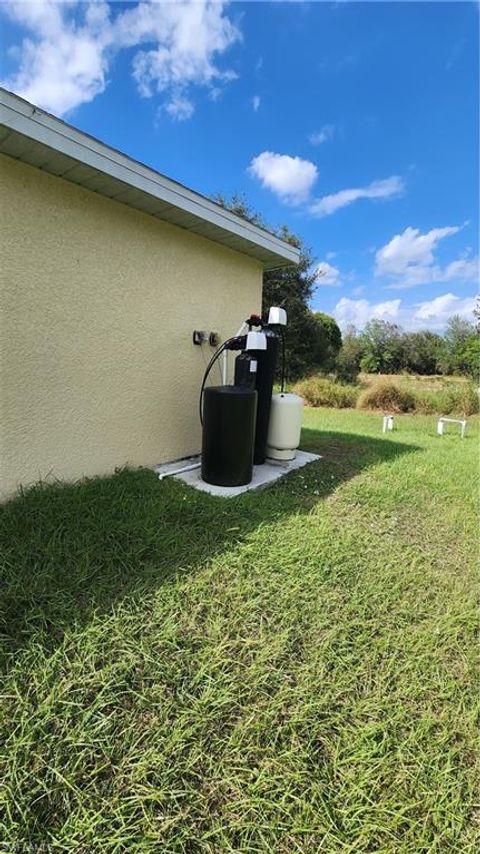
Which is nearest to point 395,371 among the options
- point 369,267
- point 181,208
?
point 369,267

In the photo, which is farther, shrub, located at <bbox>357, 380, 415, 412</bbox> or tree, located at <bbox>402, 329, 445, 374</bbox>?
tree, located at <bbox>402, 329, 445, 374</bbox>

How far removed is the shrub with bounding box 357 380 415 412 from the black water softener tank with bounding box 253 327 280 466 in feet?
24.7

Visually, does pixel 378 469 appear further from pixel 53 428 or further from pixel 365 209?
pixel 365 209

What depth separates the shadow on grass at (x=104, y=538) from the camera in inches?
72.8

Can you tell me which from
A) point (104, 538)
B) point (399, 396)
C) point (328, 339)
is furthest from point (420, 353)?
point (104, 538)

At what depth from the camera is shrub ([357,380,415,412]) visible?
10922 millimetres

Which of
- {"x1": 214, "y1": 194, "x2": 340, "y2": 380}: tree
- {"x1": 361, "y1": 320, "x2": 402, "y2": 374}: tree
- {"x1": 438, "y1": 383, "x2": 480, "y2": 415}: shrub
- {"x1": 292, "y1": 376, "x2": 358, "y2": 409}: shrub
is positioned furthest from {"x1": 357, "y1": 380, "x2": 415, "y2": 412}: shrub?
{"x1": 361, "y1": 320, "x2": 402, "y2": 374}: tree

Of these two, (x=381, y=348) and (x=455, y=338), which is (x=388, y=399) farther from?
(x=455, y=338)

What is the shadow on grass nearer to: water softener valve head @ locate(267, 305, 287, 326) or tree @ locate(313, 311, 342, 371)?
water softener valve head @ locate(267, 305, 287, 326)

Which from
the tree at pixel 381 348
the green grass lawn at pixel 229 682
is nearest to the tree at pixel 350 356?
Answer: the tree at pixel 381 348

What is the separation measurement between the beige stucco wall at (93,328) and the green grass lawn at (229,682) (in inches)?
25.8

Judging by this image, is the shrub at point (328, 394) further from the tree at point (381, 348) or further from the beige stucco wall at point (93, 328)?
the tree at point (381, 348)

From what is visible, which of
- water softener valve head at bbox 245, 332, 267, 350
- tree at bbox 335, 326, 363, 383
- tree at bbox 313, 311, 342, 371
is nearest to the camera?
water softener valve head at bbox 245, 332, 267, 350

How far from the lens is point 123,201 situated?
11.0ft
